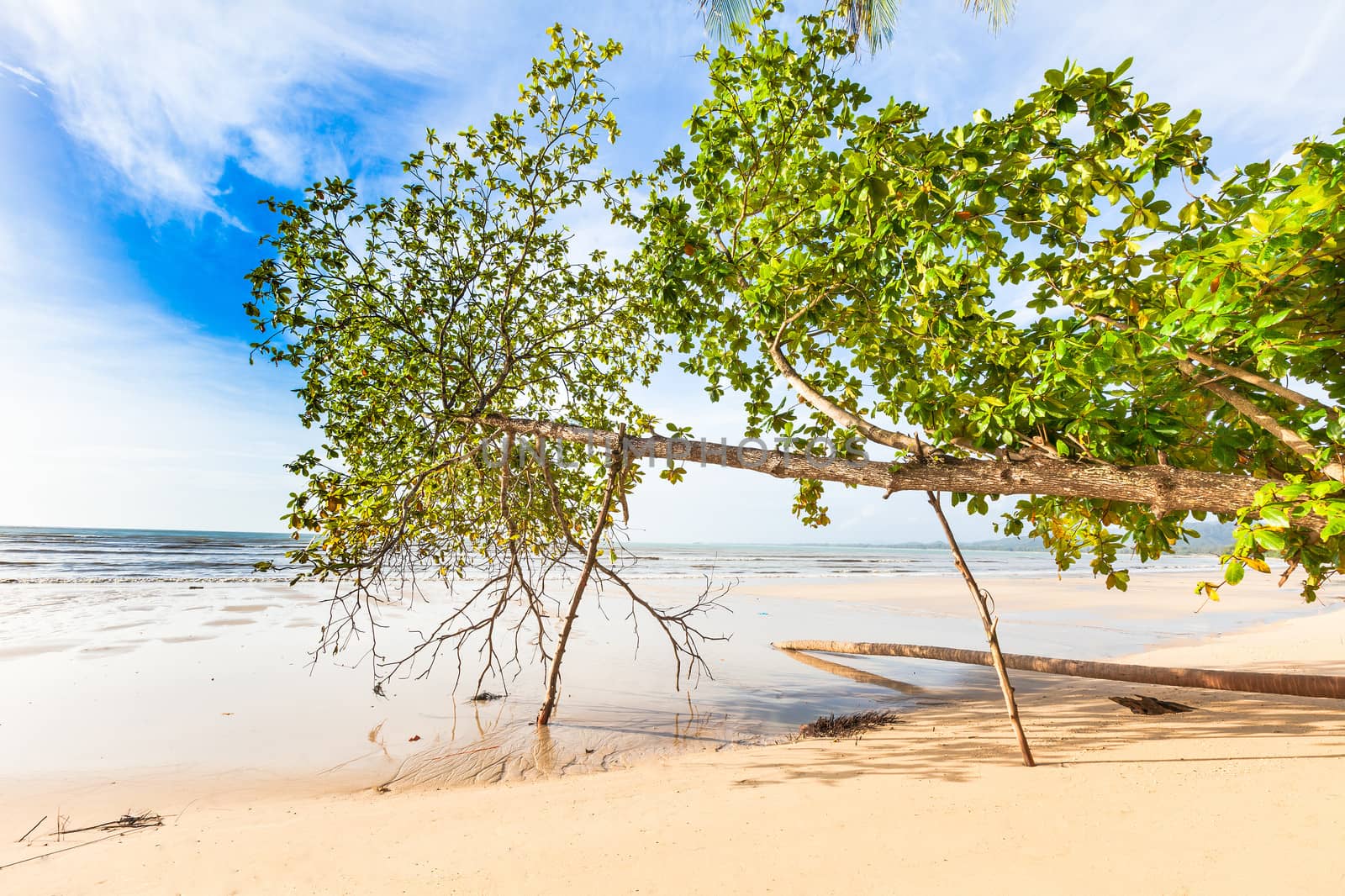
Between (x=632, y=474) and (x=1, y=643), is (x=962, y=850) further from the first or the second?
(x=1, y=643)

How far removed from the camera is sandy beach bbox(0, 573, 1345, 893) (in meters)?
2.79

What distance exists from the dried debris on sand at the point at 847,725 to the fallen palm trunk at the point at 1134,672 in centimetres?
291

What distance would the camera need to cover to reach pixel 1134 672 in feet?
23.3

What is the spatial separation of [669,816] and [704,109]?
4.85 meters

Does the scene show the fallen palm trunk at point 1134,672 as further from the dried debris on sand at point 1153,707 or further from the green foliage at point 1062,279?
the green foliage at point 1062,279

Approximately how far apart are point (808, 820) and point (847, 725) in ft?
8.37

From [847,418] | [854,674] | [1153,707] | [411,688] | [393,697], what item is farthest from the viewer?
[854,674]

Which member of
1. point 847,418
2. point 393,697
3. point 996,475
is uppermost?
point 847,418

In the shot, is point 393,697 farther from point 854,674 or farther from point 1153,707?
point 1153,707

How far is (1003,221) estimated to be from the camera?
348 cm

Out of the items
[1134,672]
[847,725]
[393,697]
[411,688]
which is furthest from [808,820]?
[1134,672]

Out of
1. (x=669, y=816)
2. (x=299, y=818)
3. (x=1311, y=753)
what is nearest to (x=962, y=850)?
(x=669, y=816)

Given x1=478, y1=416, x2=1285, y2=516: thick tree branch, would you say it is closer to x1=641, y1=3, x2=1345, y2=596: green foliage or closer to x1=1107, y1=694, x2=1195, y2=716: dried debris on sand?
x1=641, y1=3, x2=1345, y2=596: green foliage

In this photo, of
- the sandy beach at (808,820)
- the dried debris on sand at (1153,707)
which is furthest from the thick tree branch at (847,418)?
the dried debris on sand at (1153,707)
